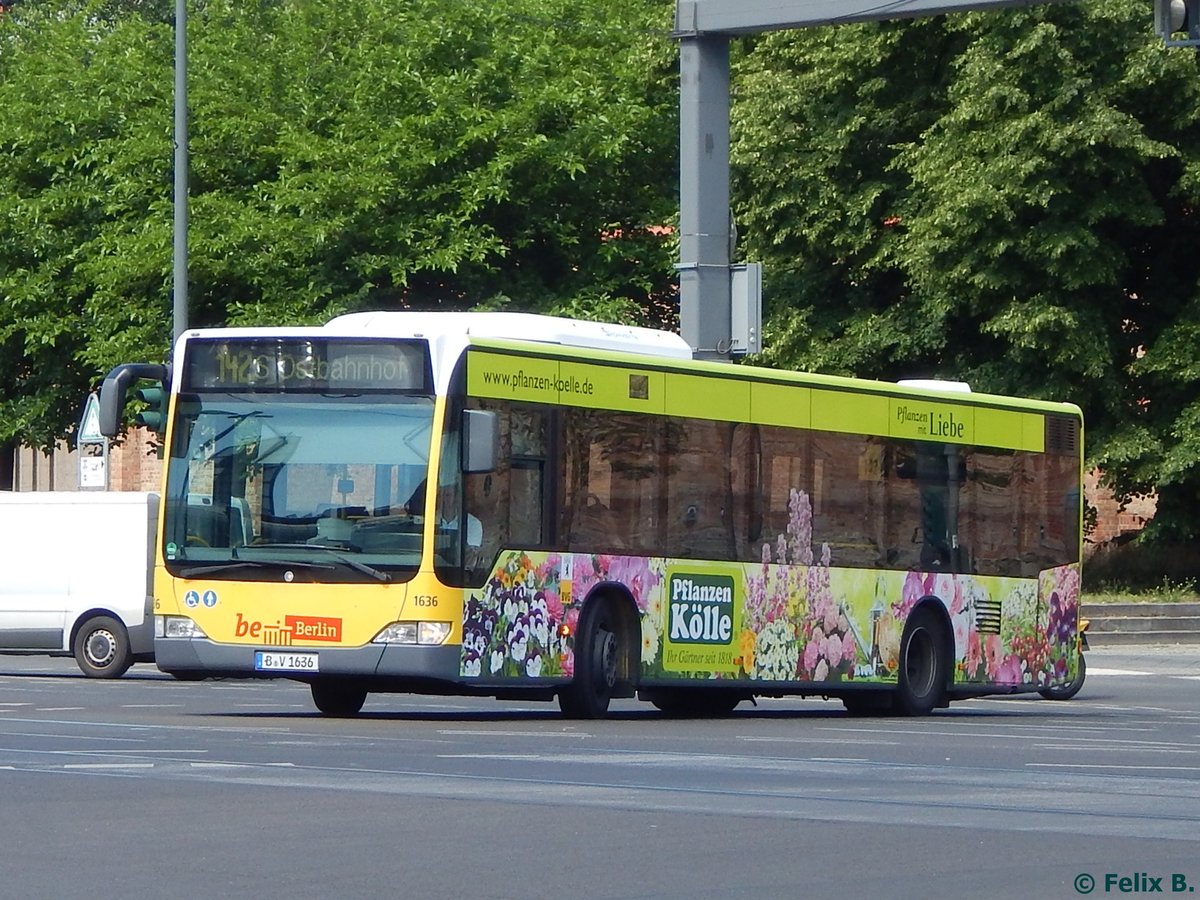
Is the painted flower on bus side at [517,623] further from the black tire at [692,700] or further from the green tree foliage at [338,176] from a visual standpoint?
the green tree foliage at [338,176]

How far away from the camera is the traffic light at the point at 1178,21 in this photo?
1892cm

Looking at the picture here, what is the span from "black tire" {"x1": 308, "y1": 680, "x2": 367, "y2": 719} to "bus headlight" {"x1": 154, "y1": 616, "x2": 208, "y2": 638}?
1416mm

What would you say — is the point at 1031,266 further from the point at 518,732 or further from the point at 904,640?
the point at 518,732

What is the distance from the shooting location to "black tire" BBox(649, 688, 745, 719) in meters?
20.8

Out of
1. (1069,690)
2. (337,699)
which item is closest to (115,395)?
(337,699)

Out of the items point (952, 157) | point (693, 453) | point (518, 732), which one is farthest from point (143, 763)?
point (952, 157)

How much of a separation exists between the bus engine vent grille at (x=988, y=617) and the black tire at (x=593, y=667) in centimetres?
473

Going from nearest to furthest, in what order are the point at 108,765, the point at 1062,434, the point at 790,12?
1. the point at 108,765
2. the point at 790,12
3. the point at 1062,434

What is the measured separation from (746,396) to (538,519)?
8.80 feet

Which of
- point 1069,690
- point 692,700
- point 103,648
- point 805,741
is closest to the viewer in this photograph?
point 805,741

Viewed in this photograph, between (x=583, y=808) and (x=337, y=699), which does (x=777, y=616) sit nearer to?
(x=337, y=699)

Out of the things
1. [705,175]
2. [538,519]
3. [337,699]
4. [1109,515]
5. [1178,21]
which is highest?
[1178,21]

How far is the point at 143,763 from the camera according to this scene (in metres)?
13.2

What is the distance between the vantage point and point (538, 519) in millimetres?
17984
